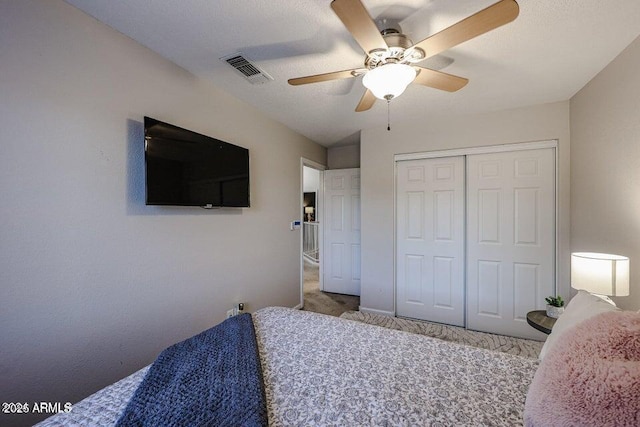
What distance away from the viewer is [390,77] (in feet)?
4.49

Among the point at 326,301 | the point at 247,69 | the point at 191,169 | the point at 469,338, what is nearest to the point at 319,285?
the point at 326,301

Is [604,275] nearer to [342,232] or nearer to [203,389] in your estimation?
[203,389]

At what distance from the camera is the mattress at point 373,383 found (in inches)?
34.1

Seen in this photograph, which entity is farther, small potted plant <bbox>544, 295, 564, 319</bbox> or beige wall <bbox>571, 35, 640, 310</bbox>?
small potted plant <bbox>544, 295, 564, 319</bbox>

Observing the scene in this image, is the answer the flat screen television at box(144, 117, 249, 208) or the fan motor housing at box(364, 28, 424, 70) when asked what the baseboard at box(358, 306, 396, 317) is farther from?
the fan motor housing at box(364, 28, 424, 70)

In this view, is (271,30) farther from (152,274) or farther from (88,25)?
(152,274)

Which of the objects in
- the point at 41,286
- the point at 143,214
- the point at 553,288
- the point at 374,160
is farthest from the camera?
the point at 374,160

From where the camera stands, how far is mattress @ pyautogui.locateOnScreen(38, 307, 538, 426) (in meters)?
0.87

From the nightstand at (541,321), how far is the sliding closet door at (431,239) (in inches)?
35.8

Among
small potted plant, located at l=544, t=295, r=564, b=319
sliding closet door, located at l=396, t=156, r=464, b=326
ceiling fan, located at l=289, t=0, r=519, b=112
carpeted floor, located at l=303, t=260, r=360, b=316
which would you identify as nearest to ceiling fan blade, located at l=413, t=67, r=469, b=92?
ceiling fan, located at l=289, t=0, r=519, b=112

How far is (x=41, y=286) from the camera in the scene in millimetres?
1272

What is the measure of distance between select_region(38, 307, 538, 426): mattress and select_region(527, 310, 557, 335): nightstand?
89 cm

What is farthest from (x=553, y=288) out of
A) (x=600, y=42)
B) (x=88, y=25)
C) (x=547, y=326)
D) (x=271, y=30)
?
(x=88, y=25)

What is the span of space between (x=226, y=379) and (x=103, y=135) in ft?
4.95
